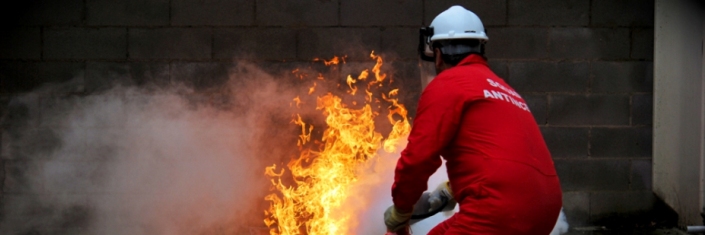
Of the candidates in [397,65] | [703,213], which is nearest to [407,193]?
[397,65]

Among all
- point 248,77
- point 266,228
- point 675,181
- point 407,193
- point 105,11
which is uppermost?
point 105,11

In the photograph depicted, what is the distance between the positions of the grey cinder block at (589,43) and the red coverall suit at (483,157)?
2.86 metres

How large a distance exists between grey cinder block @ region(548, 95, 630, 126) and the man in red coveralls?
2762 millimetres

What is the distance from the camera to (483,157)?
3023 millimetres

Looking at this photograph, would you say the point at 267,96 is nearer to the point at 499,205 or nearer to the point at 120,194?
the point at 120,194

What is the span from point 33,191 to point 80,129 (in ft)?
2.09

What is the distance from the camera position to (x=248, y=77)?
18.9 ft

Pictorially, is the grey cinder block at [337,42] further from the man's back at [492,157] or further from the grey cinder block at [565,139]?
the man's back at [492,157]

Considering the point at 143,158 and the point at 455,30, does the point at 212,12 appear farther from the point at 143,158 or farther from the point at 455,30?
the point at 455,30

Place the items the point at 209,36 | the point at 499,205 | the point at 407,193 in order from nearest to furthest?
the point at 499,205
the point at 407,193
the point at 209,36

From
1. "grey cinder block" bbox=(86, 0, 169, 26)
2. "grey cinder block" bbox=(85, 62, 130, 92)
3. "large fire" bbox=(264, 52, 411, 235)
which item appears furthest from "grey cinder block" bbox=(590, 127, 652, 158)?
"grey cinder block" bbox=(85, 62, 130, 92)

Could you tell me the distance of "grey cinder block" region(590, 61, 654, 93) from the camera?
5.86 meters

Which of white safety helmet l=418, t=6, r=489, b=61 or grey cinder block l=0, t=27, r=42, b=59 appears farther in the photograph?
grey cinder block l=0, t=27, r=42, b=59

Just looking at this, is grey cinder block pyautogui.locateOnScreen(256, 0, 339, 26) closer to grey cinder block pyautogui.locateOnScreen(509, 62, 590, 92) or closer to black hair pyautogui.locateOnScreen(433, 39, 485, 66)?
grey cinder block pyautogui.locateOnScreen(509, 62, 590, 92)
